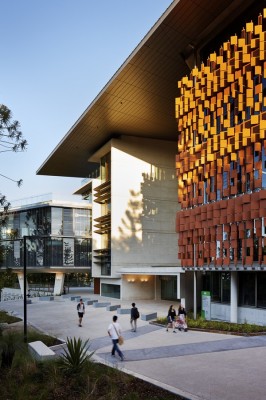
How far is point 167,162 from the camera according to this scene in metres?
53.2

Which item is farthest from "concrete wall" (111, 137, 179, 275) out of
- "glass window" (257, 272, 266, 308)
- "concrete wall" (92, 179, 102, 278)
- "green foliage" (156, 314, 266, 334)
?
"green foliage" (156, 314, 266, 334)

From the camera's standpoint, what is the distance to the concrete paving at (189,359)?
1178cm

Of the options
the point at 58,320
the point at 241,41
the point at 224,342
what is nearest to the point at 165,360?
the point at 224,342

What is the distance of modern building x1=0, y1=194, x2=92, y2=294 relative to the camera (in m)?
58.3

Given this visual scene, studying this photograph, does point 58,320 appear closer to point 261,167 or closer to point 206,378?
point 261,167

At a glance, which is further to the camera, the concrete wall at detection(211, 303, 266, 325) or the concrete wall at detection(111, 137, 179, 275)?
the concrete wall at detection(111, 137, 179, 275)

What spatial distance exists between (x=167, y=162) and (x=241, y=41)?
2787cm

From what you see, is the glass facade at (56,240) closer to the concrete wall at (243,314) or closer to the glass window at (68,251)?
the glass window at (68,251)

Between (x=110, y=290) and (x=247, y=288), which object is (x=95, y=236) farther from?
(x=247, y=288)

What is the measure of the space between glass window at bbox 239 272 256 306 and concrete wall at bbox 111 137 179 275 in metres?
23.1

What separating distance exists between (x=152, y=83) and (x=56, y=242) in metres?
29.7

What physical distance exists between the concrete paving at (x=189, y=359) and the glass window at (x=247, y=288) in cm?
597

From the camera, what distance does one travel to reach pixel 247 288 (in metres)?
27.6

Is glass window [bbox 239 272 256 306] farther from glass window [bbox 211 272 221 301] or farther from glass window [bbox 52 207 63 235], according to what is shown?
glass window [bbox 52 207 63 235]
